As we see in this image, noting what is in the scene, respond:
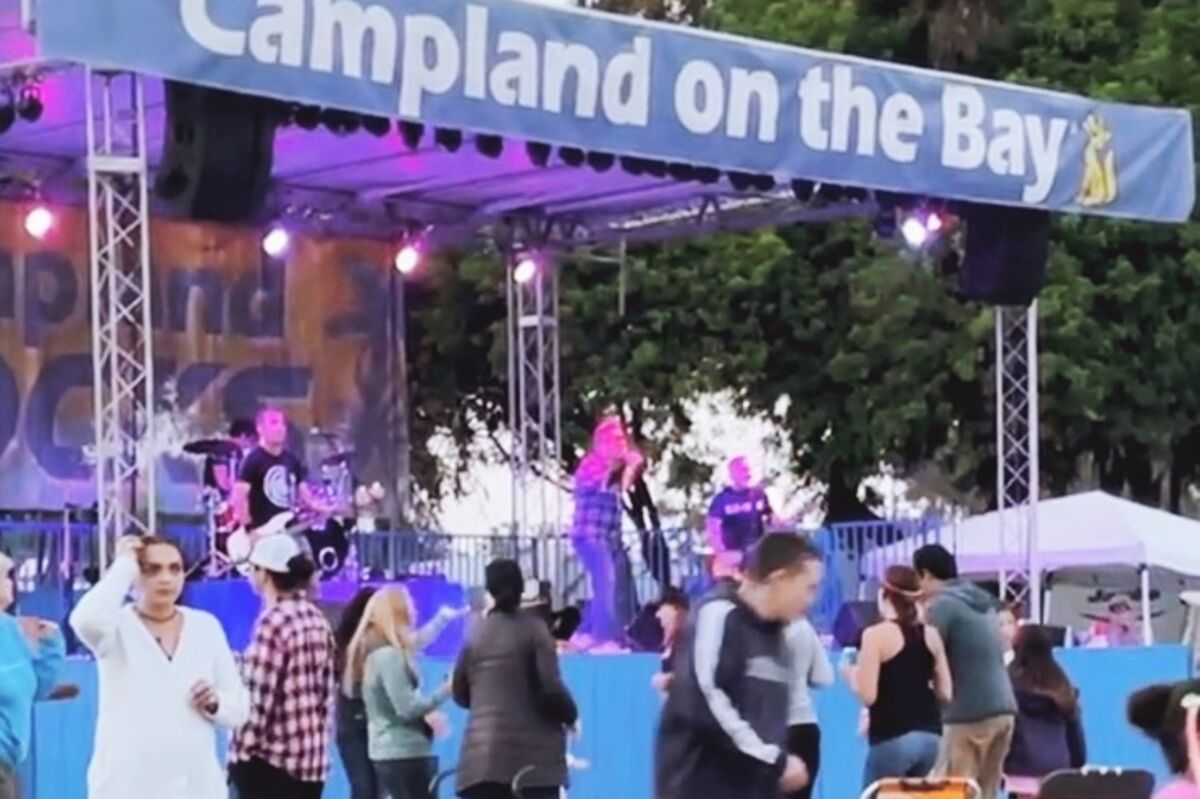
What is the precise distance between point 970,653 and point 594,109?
5783 millimetres

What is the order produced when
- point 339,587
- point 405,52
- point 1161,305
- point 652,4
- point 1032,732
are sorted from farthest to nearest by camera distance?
point 652,4
point 1161,305
point 339,587
point 405,52
point 1032,732

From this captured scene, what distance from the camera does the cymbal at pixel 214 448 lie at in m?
19.6

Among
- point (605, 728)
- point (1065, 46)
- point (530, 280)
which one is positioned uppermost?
point (1065, 46)

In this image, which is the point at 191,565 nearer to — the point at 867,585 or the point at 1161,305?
the point at 867,585

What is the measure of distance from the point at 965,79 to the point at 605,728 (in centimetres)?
509

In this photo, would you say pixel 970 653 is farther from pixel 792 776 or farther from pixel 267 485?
pixel 267 485

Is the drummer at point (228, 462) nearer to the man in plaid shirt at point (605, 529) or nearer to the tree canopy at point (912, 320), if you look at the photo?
the man in plaid shirt at point (605, 529)

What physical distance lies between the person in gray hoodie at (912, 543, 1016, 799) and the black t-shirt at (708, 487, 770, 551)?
6156mm

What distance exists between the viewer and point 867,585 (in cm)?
1781

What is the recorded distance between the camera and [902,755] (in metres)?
10.6

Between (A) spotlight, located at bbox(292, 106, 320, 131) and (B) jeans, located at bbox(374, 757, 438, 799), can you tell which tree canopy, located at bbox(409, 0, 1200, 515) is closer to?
(A) spotlight, located at bbox(292, 106, 320, 131)

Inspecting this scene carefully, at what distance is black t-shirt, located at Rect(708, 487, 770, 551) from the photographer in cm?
1744

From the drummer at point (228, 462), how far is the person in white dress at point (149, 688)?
32.3 ft

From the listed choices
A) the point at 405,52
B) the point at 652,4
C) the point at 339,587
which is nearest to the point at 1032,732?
the point at 405,52
